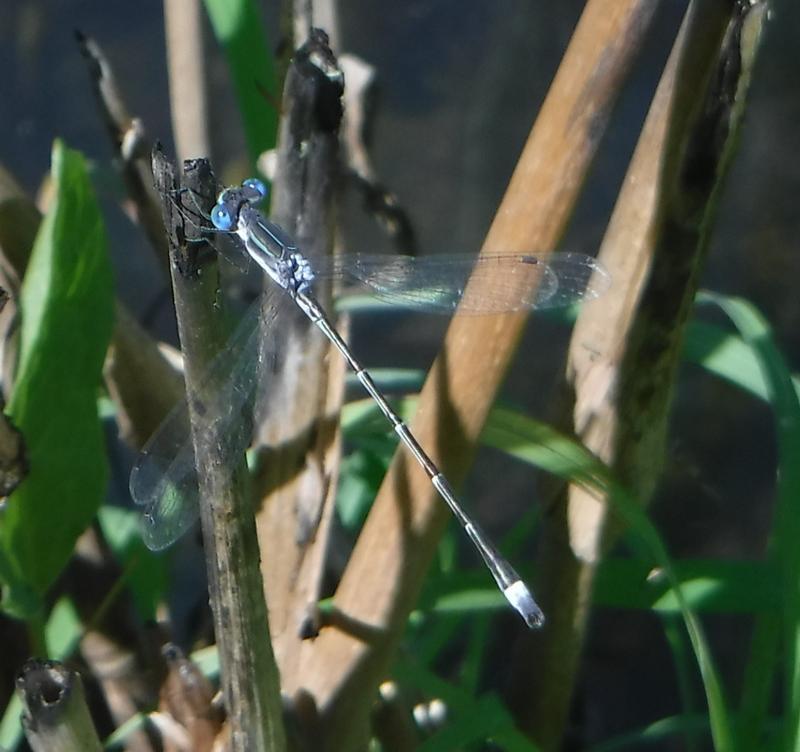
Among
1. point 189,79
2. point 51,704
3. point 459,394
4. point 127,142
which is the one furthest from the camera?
point 189,79

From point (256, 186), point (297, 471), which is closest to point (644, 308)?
point (297, 471)

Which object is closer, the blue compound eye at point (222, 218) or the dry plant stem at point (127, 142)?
the blue compound eye at point (222, 218)

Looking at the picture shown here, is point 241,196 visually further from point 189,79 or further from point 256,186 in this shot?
point 189,79

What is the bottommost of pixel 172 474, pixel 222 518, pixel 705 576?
pixel 705 576

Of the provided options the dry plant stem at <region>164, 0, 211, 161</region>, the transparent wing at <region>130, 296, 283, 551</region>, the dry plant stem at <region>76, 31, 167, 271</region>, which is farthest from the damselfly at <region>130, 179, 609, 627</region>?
the dry plant stem at <region>164, 0, 211, 161</region>

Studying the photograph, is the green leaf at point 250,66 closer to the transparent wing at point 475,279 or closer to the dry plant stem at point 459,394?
the transparent wing at point 475,279

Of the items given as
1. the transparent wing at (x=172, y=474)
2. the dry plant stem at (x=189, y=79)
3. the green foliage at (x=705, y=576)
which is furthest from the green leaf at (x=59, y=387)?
the dry plant stem at (x=189, y=79)
